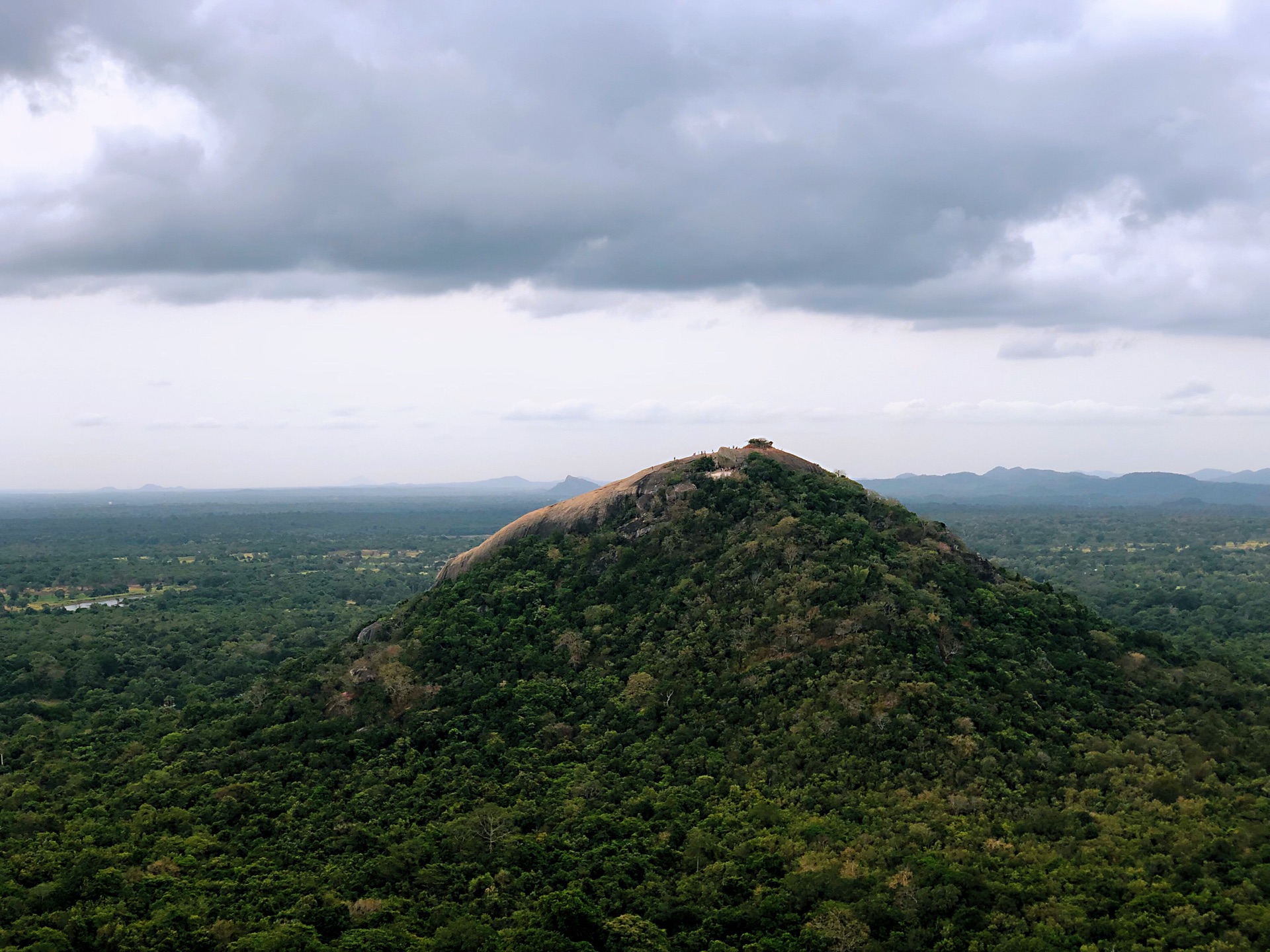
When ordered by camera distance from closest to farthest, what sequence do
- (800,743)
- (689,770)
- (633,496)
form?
(800,743) < (689,770) < (633,496)

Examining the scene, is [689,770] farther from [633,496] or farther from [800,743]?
[633,496]

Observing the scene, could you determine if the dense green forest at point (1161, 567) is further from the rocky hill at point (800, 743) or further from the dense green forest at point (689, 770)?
the dense green forest at point (689, 770)

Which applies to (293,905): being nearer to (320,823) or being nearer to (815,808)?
(320,823)

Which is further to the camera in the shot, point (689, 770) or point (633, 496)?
point (633, 496)

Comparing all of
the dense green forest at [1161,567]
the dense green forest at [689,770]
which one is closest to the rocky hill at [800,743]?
the dense green forest at [689,770]

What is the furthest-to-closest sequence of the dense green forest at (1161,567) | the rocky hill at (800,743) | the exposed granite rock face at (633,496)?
the dense green forest at (1161,567)
the exposed granite rock face at (633,496)
the rocky hill at (800,743)

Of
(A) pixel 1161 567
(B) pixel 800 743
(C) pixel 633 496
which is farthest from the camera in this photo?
(A) pixel 1161 567

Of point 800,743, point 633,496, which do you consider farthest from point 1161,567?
point 800,743

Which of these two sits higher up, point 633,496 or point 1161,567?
point 633,496
